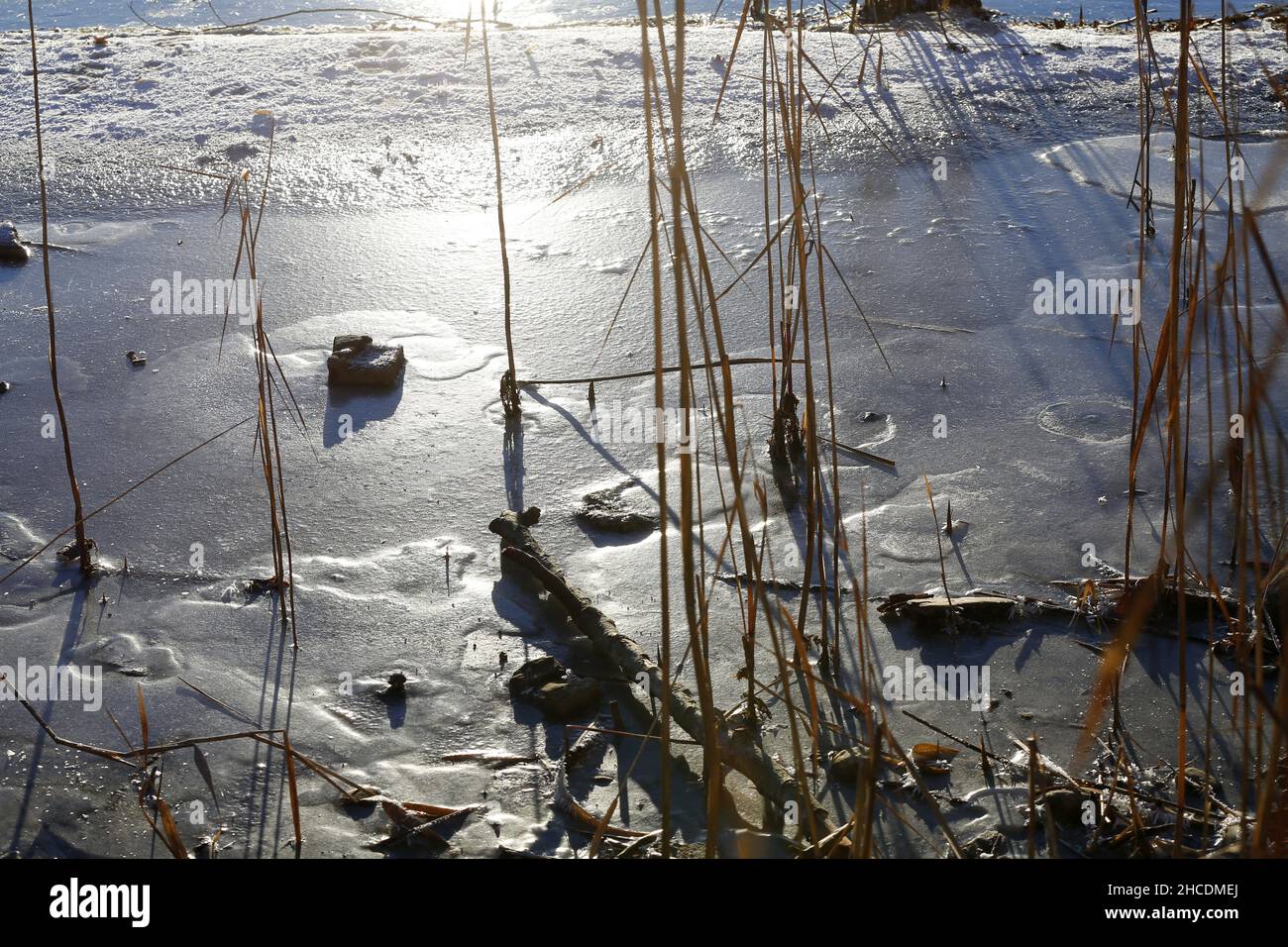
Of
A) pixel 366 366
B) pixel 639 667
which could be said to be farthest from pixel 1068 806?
pixel 366 366

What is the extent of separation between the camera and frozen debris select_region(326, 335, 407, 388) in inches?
120

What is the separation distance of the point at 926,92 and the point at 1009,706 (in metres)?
3.88

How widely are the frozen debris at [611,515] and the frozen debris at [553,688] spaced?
19.4 inches

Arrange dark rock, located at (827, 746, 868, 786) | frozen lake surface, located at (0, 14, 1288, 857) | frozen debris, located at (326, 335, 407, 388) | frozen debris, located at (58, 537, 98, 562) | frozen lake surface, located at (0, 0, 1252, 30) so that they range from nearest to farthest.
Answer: dark rock, located at (827, 746, 868, 786) → frozen lake surface, located at (0, 14, 1288, 857) → frozen debris, located at (58, 537, 98, 562) → frozen debris, located at (326, 335, 407, 388) → frozen lake surface, located at (0, 0, 1252, 30)

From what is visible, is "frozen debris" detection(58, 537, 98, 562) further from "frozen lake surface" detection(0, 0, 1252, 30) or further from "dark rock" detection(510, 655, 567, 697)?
"frozen lake surface" detection(0, 0, 1252, 30)

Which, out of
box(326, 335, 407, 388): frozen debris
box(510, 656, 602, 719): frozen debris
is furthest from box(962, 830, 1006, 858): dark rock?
box(326, 335, 407, 388): frozen debris

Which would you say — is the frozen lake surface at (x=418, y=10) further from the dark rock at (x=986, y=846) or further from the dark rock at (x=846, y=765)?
the dark rock at (x=986, y=846)

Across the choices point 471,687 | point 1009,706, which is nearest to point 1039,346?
point 1009,706

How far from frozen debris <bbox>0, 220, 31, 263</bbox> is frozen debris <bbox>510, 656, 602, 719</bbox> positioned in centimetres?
275

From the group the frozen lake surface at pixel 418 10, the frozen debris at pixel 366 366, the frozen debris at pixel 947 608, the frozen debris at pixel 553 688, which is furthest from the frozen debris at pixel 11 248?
the frozen lake surface at pixel 418 10

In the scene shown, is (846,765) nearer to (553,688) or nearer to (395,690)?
(553,688)

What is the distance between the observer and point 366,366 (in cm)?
304

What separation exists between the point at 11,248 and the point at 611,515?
2.52 metres

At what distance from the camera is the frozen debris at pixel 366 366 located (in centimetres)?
305
